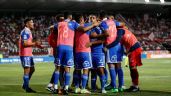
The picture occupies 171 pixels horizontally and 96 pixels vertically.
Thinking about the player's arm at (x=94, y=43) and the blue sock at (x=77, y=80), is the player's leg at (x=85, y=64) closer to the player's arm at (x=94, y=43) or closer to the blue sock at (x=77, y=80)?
the player's arm at (x=94, y=43)

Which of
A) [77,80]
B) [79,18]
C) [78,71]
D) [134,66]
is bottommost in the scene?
[77,80]

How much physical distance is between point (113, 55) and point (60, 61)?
1.85 metres

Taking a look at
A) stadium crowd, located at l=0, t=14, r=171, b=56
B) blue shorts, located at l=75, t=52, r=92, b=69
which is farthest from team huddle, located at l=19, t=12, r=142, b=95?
stadium crowd, located at l=0, t=14, r=171, b=56

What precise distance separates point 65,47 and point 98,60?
43.9 inches

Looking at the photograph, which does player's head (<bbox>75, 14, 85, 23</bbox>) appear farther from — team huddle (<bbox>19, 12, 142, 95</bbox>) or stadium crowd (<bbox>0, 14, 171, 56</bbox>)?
stadium crowd (<bbox>0, 14, 171, 56</bbox>)

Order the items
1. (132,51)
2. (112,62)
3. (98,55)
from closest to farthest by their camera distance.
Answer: (98,55) → (112,62) → (132,51)

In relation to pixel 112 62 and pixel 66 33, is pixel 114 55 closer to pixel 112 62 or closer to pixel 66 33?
pixel 112 62

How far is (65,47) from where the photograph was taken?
41.4 feet

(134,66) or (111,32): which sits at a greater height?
(111,32)

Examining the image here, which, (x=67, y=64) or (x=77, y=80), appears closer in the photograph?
(x=67, y=64)

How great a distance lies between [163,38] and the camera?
180 ft

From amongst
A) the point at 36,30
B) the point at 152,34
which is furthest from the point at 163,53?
the point at 36,30

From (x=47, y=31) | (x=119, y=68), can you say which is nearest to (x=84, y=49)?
(x=119, y=68)

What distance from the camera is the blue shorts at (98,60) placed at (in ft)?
43.1
